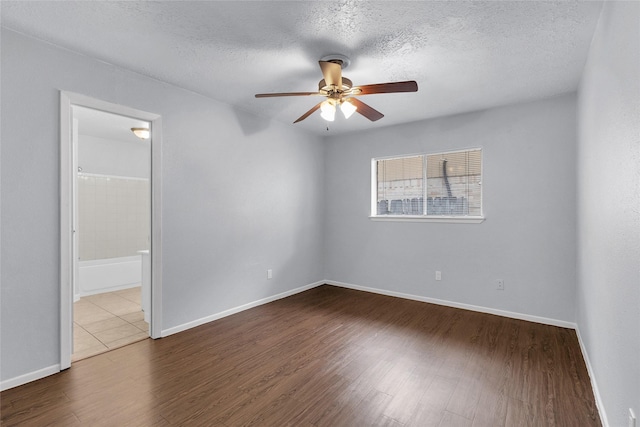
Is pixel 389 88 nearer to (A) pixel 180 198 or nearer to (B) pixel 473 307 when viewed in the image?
(A) pixel 180 198

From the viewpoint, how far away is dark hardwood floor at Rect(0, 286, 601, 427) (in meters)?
1.94

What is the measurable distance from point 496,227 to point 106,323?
467 centimetres

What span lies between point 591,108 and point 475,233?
189 centimetres

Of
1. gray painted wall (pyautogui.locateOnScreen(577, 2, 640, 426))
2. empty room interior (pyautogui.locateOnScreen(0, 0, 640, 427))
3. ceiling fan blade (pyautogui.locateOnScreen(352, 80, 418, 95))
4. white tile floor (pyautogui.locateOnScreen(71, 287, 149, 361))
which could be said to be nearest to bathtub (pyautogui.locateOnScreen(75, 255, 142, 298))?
empty room interior (pyautogui.locateOnScreen(0, 0, 640, 427))

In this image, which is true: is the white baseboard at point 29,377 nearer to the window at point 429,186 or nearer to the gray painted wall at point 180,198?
the gray painted wall at point 180,198

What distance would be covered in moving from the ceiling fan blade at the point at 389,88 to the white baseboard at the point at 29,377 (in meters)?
3.22

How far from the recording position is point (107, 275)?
198 inches

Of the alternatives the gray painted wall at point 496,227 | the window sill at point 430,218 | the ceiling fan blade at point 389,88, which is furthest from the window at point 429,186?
the ceiling fan blade at point 389,88

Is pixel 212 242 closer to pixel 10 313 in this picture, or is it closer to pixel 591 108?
pixel 10 313

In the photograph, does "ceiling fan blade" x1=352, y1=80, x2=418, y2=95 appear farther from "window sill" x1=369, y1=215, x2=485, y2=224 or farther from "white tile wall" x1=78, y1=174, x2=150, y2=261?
"white tile wall" x1=78, y1=174, x2=150, y2=261

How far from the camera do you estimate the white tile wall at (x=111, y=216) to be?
202 inches

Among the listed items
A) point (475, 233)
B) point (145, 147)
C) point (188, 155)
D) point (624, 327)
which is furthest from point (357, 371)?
point (145, 147)

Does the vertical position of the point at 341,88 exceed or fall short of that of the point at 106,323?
it exceeds it

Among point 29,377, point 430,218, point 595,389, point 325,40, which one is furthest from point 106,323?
point 595,389
